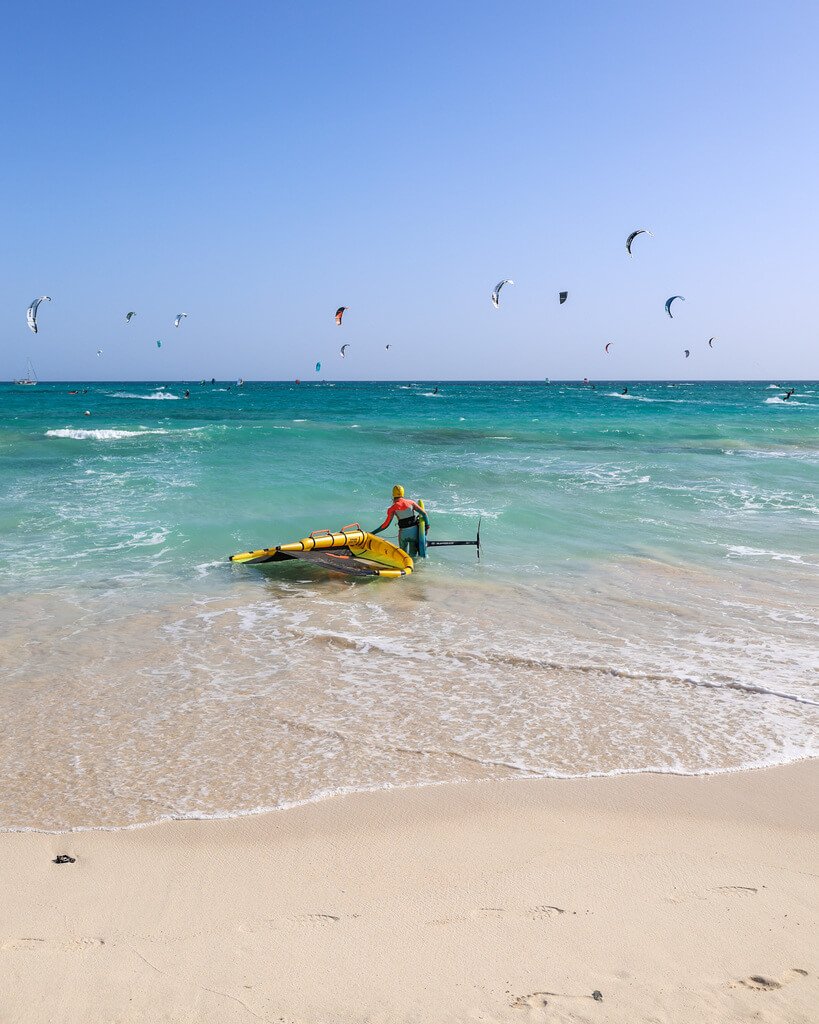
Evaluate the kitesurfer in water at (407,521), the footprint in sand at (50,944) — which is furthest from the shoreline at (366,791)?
the kitesurfer in water at (407,521)

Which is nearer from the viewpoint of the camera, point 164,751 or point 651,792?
point 651,792

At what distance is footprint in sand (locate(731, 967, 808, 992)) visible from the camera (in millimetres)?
2805

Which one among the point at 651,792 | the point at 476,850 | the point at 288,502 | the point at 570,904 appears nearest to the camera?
the point at 570,904

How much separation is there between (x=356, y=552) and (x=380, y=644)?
10.5 feet

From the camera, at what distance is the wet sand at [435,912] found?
2738 millimetres

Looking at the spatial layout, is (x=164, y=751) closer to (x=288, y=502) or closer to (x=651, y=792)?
(x=651, y=792)

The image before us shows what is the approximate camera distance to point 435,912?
3.24 meters

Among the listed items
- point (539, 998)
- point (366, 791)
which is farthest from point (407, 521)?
point (539, 998)

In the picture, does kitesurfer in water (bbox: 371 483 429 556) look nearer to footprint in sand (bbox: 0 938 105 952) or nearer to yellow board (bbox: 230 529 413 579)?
yellow board (bbox: 230 529 413 579)

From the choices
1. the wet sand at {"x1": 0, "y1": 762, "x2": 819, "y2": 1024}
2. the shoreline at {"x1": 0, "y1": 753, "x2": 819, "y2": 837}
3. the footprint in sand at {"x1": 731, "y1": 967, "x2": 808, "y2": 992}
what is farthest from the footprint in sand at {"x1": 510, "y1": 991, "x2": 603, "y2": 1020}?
the shoreline at {"x1": 0, "y1": 753, "x2": 819, "y2": 837}

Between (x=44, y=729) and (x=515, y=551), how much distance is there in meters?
7.22

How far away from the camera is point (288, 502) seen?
14828mm

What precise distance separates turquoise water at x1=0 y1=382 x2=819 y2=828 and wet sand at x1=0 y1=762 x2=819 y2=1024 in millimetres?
403

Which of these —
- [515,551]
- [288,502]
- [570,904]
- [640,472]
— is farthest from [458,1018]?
[640,472]
